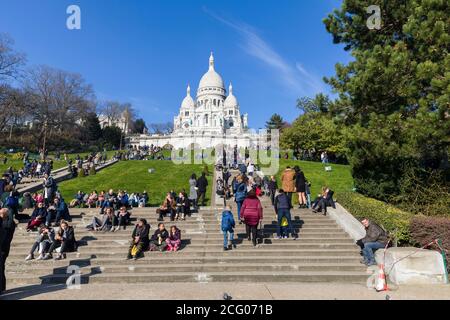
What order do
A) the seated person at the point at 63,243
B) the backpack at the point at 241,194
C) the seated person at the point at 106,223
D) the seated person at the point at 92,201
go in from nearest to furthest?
the seated person at the point at 63,243 < the seated person at the point at 106,223 < the backpack at the point at 241,194 < the seated person at the point at 92,201

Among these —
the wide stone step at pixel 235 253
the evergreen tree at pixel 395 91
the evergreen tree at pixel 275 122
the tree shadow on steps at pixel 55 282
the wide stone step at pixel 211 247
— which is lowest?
the tree shadow on steps at pixel 55 282

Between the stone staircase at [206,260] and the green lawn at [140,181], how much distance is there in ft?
23.6

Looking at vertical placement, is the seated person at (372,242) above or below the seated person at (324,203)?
below

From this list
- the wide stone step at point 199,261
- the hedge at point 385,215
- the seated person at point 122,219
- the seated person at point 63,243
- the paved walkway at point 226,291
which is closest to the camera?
the paved walkway at point 226,291

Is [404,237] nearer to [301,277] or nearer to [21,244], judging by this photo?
[301,277]

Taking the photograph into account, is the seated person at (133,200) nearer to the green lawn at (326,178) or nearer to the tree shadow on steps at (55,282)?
the tree shadow on steps at (55,282)

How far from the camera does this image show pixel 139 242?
9.80 metres

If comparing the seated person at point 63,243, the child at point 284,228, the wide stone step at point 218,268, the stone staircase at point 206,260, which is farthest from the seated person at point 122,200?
the child at point 284,228

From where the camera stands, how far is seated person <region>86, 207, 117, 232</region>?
38.6ft

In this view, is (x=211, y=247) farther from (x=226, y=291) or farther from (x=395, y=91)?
(x=395, y=91)

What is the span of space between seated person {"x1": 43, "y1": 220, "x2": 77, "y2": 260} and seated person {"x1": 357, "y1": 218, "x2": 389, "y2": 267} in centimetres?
839

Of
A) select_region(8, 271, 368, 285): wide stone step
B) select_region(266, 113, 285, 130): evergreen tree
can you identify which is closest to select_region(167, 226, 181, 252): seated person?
select_region(8, 271, 368, 285): wide stone step

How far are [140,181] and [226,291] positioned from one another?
1774 cm

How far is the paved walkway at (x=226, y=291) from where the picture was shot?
7070 millimetres
